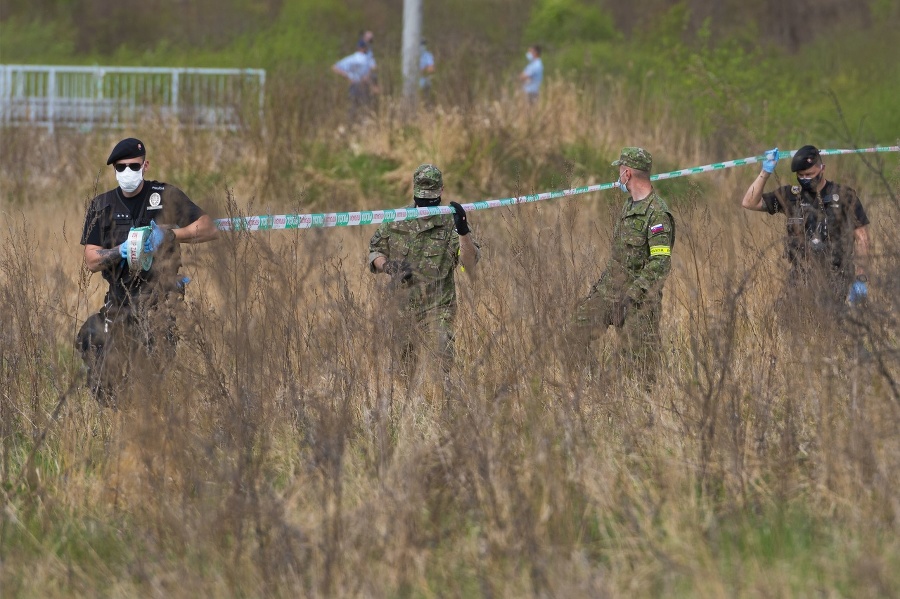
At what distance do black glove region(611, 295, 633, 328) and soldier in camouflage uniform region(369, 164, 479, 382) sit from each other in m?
0.84

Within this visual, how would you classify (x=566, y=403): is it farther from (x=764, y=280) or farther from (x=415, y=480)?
(x=764, y=280)

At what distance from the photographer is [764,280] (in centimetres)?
670

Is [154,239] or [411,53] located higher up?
[411,53]

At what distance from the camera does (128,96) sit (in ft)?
51.2

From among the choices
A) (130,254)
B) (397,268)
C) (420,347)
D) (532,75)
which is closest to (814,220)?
(397,268)

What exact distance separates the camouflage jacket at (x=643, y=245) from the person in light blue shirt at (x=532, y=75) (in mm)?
7452

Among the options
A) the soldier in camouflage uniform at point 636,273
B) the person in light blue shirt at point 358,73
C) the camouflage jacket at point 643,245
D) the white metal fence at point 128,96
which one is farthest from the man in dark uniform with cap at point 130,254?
the person in light blue shirt at point 358,73

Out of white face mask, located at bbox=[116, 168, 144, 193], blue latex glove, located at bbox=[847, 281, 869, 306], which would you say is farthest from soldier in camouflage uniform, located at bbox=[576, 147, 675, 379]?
white face mask, located at bbox=[116, 168, 144, 193]

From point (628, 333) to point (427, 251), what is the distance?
131 cm

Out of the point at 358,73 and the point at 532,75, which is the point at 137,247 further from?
the point at 532,75

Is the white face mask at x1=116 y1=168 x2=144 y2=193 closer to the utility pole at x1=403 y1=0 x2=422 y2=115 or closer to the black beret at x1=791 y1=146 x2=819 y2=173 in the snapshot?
the black beret at x1=791 y1=146 x2=819 y2=173

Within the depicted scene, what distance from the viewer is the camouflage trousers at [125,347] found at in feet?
18.2

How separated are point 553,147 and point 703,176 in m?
1.73

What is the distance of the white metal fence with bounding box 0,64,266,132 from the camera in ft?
45.9
